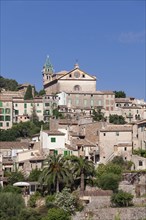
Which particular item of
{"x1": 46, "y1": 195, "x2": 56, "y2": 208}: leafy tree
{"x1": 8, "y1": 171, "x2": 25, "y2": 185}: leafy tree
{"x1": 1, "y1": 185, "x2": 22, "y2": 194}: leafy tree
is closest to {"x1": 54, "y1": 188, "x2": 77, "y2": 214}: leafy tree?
{"x1": 46, "y1": 195, "x2": 56, "y2": 208}: leafy tree

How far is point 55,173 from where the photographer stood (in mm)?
50312

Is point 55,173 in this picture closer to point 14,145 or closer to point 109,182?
point 109,182

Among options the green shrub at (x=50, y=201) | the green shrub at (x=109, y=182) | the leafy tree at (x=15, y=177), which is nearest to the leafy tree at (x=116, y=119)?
the leafy tree at (x=15, y=177)

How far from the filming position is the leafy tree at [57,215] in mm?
45812

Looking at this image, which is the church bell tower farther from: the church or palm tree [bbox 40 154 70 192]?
palm tree [bbox 40 154 70 192]

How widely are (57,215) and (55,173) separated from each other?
522 centimetres

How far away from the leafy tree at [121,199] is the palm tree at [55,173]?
429 cm

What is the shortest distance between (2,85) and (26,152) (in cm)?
8573

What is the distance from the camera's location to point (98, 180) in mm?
52594

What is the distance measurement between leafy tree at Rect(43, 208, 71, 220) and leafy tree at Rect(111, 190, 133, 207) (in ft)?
15.8

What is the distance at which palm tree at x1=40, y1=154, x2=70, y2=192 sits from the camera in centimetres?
5044

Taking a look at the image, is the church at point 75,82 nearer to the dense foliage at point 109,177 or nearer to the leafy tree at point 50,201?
the dense foliage at point 109,177

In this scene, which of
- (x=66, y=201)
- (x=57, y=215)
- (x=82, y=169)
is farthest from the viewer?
(x=82, y=169)

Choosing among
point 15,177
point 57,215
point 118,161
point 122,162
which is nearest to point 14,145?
point 15,177
